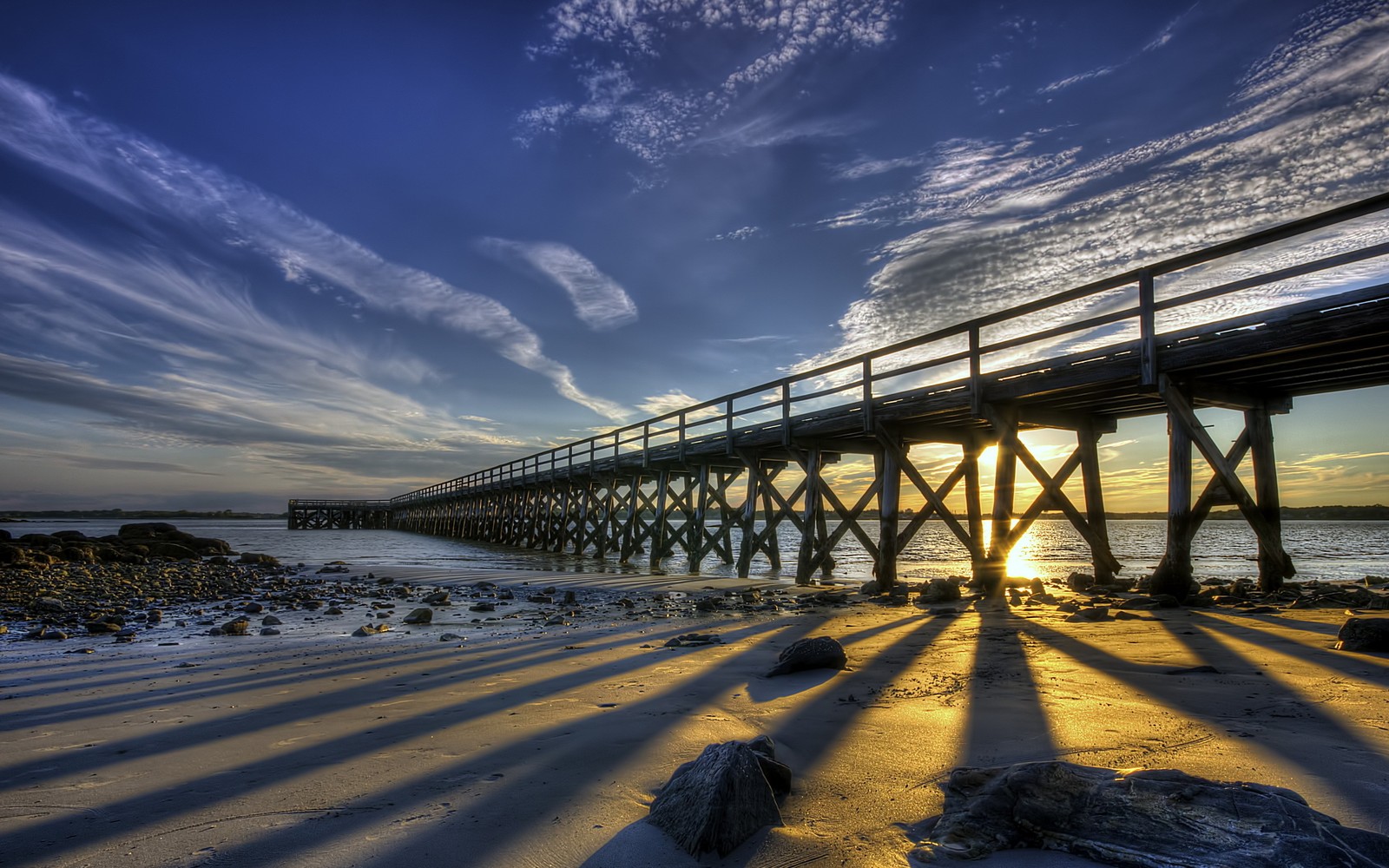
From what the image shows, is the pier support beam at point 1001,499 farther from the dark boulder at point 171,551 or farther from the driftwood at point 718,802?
the dark boulder at point 171,551

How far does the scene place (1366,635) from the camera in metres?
4.62

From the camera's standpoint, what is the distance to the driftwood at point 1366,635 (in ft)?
15.0

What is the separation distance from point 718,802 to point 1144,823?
1352 millimetres

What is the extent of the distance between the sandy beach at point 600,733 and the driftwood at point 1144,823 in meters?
0.12

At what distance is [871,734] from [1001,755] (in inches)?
26.6

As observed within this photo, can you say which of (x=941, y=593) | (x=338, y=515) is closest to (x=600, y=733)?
(x=941, y=593)

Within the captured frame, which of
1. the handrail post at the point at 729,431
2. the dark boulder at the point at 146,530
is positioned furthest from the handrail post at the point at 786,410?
the dark boulder at the point at 146,530

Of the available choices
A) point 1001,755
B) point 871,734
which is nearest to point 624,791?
point 871,734

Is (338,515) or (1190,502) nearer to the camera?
(1190,502)

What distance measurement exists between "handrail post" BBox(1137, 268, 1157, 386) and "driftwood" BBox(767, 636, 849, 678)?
18.7 feet

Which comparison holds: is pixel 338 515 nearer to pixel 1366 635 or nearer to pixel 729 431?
pixel 729 431

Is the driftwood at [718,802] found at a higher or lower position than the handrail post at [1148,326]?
lower

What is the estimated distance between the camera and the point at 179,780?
302 centimetres

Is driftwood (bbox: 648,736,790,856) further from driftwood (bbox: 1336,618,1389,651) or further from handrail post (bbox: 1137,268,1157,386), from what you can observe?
handrail post (bbox: 1137,268,1157,386)
